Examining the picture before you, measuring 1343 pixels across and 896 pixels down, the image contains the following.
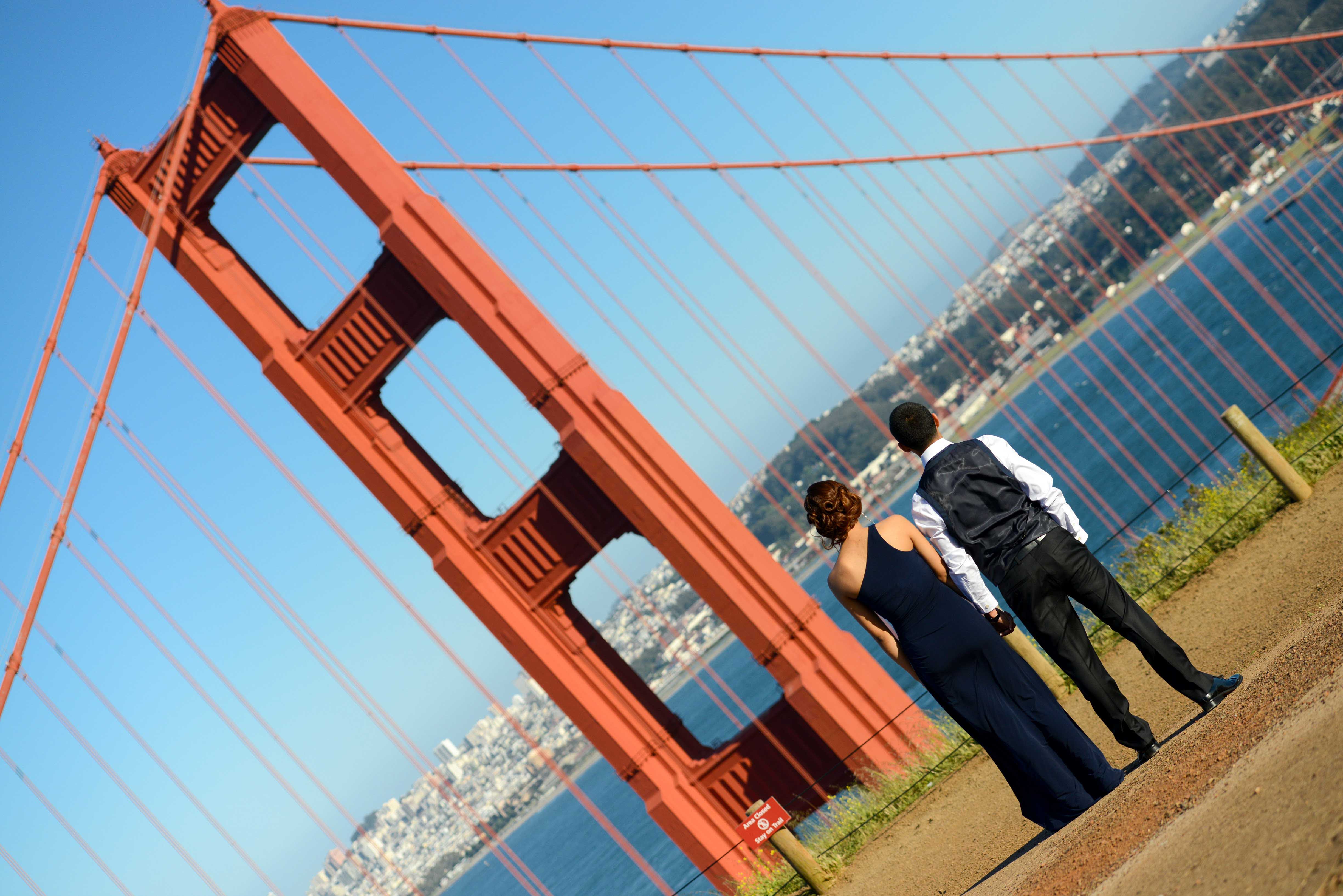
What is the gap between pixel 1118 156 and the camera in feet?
589

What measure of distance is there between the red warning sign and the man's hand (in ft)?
9.20

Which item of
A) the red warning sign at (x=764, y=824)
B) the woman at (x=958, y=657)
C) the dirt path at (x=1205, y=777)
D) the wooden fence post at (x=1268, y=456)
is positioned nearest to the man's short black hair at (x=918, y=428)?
the woman at (x=958, y=657)

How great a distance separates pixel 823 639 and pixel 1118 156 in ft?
635

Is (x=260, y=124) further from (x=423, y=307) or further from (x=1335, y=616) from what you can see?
(x=1335, y=616)

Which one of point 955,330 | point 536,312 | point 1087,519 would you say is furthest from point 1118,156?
point 536,312

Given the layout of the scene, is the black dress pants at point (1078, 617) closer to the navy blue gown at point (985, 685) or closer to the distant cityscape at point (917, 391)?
the navy blue gown at point (985, 685)

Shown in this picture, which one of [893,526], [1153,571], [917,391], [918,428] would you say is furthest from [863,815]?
[917,391]

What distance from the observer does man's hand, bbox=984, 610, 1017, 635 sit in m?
3.81

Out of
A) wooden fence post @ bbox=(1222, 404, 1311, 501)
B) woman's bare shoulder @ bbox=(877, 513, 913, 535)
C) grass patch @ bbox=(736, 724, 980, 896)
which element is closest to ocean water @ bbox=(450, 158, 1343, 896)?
wooden fence post @ bbox=(1222, 404, 1311, 501)

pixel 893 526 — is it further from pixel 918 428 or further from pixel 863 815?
pixel 863 815

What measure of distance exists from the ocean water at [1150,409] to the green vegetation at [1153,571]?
409 millimetres

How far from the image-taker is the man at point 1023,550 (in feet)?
12.6

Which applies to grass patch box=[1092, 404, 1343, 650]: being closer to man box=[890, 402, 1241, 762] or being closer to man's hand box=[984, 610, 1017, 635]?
man box=[890, 402, 1241, 762]

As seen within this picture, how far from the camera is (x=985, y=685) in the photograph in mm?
3820
